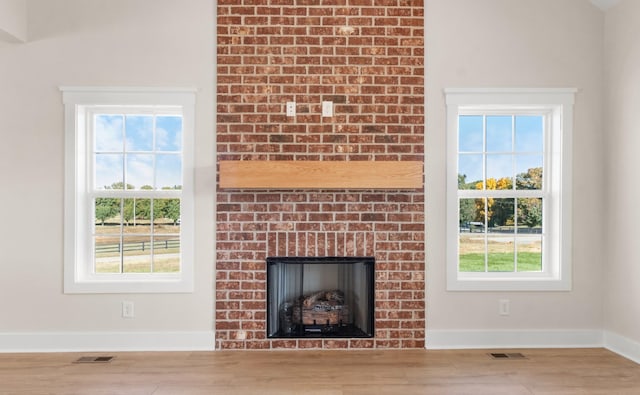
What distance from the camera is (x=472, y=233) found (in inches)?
153

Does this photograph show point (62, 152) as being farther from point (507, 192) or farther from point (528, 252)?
point (528, 252)

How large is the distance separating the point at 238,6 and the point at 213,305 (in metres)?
2.52

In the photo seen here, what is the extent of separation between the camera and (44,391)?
112 inches

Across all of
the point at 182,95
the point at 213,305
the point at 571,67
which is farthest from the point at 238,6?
the point at 571,67

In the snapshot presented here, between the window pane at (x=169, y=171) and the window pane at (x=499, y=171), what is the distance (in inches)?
108

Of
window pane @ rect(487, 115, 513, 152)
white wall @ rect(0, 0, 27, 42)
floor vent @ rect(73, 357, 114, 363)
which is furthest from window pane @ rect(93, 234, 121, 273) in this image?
window pane @ rect(487, 115, 513, 152)

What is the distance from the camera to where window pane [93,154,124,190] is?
3.84m

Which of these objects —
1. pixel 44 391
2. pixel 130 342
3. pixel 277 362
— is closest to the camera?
pixel 44 391

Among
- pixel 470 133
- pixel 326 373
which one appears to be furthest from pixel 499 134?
pixel 326 373

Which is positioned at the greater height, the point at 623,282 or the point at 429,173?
the point at 429,173

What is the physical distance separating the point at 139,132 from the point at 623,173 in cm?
408

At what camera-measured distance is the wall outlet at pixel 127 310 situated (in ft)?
12.0

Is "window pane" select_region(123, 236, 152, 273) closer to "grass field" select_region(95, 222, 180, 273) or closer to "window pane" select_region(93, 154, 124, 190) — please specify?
"grass field" select_region(95, 222, 180, 273)

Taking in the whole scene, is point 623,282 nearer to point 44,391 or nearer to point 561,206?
point 561,206
